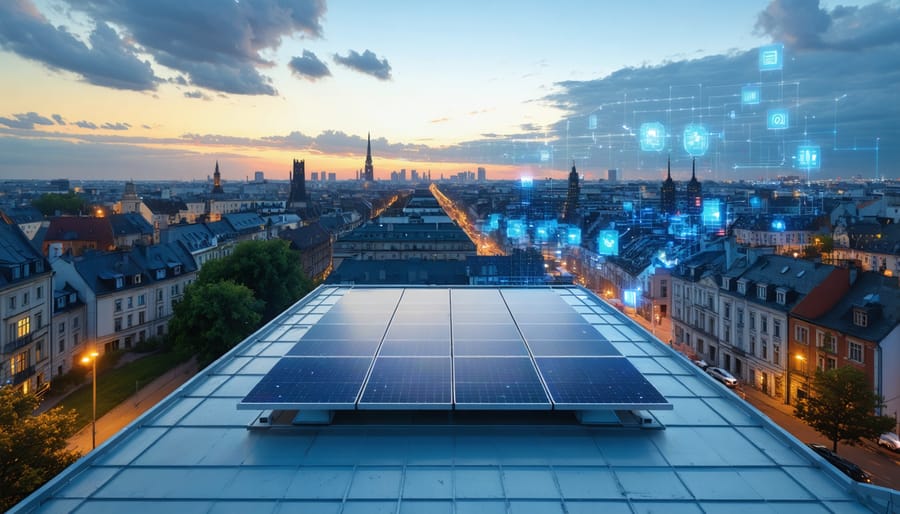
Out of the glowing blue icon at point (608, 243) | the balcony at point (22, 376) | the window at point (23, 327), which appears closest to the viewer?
the balcony at point (22, 376)

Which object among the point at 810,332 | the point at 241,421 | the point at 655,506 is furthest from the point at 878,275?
the point at 241,421

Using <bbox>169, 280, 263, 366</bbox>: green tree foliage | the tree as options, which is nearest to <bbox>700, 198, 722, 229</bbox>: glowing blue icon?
the tree

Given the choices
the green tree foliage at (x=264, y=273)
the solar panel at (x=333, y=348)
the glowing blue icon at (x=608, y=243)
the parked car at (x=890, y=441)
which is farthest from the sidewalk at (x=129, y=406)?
the glowing blue icon at (x=608, y=243)

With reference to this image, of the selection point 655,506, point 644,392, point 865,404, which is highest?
point 644,392

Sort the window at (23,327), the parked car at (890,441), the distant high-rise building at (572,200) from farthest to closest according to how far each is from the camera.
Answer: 1. the distant high-rise building at (572,200)
2. the window at (23,327)
3. the parked car at (890,441)

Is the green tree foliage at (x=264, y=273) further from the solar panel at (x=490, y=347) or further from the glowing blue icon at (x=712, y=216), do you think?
the glowing blue icon at (x=712, y=216)

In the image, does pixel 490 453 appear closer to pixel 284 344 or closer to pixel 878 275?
pixel 284 344
